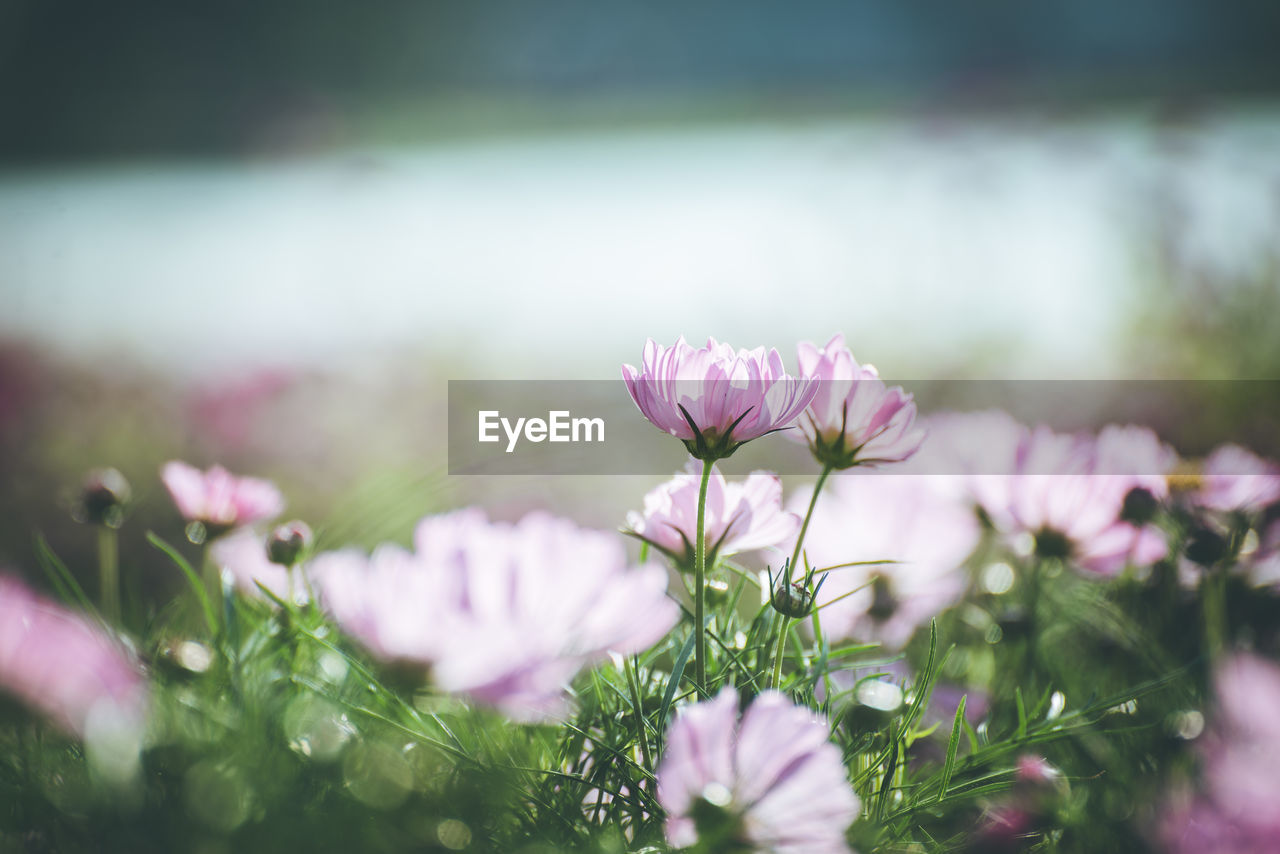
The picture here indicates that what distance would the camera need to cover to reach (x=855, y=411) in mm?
339

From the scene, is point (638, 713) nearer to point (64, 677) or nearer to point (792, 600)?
point (792, 600)

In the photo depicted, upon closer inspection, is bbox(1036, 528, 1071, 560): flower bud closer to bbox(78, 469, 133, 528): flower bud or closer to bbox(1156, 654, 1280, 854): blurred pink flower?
bbox(1156, 654, 1280, 854): blurred pink flower

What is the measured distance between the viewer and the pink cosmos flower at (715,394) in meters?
0.31

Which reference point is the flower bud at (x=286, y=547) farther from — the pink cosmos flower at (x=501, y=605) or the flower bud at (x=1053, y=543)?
the flower bud at (x=1053, y=543)

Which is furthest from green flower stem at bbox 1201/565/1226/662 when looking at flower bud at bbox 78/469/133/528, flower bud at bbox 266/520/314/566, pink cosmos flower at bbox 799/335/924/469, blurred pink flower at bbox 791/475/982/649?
flower bud at bbox 78/469/133/528

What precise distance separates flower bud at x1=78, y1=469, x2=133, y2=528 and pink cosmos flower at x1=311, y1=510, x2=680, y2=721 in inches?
9.5

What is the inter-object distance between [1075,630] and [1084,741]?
17cm

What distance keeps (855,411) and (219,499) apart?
0.31m

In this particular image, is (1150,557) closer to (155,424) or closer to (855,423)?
(855,423)

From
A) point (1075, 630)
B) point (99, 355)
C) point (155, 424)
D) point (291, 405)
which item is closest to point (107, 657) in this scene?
point (1075, 630)

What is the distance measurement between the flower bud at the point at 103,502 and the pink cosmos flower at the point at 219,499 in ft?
0.15

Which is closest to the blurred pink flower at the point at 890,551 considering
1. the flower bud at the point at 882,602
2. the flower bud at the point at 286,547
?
the flower bud at the point at 882,602

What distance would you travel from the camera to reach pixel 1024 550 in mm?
510

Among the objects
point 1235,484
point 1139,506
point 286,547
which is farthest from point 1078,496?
point 286,547
